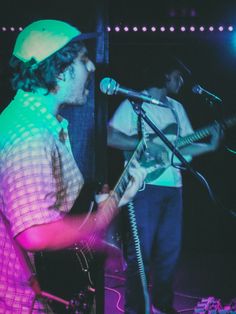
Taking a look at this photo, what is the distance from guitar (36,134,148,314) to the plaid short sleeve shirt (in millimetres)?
98

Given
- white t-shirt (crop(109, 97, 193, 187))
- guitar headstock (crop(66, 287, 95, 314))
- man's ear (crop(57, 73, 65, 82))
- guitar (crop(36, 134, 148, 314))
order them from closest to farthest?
1. guitar (crop(36, 134, 148, 314))
2. guitar headstock (crop(66, 287, 95, 314))
3. man's ear (crop(57, 73, 65, 82))
4. white t-shirt (crop(109, 97, 193, 187))

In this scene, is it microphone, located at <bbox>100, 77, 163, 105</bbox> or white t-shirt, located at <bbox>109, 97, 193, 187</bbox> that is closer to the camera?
microphone, located at <bbox>100, 77, 163, 105</bbox>

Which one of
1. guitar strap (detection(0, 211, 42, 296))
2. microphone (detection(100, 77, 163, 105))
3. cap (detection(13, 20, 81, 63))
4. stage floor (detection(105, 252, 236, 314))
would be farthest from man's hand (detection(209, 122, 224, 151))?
guitar strap (detection(0, 211, 42, 296))

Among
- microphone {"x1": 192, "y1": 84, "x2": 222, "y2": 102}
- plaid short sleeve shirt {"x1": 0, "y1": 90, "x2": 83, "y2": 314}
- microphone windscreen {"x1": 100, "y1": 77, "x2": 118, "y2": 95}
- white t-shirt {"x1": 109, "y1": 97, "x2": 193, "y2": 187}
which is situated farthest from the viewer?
white t-shirt {"x1": 109, "y1": 97, "x2": 193, "y2": 187}

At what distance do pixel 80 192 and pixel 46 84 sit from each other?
0.50m

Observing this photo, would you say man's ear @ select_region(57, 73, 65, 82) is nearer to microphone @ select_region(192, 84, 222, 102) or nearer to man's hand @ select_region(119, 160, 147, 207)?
man's hand @ select_region(119, 160, 147, 207)

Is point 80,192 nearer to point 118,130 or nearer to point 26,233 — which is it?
point 26,233

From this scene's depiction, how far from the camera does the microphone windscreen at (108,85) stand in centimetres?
227

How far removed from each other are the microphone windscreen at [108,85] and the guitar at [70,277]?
63cm

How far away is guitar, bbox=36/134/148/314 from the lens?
1.72 m

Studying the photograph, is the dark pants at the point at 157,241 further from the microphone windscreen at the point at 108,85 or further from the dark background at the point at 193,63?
the microphone windscreen at the point at 108,85

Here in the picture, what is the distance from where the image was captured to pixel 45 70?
6.21ft

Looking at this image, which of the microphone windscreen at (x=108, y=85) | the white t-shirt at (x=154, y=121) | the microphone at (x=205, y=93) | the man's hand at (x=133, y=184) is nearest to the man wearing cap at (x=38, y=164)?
the man's hand at (x=133, y=184)

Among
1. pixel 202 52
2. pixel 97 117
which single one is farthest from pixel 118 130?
pixel 202 52
